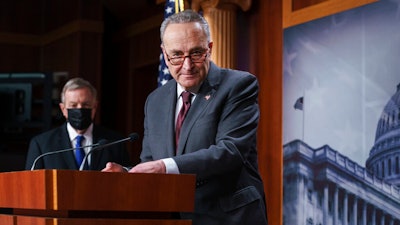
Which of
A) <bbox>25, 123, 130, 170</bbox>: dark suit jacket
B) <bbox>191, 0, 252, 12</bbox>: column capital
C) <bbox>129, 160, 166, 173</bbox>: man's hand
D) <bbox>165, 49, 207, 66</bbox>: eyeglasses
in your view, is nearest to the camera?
<bbox>129, 160, 166, 173</bbox>: man's hand

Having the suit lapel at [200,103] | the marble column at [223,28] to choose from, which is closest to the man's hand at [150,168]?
the suit lapel at [200,103]

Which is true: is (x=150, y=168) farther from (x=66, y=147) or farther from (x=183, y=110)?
(x=66, y=147)

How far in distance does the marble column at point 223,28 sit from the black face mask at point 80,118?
2.05 meters

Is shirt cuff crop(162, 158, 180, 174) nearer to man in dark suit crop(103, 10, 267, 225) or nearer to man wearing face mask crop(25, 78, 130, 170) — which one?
man in dark suit crop(103, 10, 267, 225)

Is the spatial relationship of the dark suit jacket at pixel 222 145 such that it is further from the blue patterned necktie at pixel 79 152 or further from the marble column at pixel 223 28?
the marble column at pixel 223 28

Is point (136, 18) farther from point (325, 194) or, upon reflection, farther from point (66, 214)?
point (66, 214)

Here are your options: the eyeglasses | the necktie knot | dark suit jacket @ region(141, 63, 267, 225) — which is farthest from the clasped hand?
the necktie knot

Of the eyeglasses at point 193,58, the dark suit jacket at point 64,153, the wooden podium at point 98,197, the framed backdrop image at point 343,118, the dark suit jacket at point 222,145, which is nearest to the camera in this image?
the wooden podium at point 98,197

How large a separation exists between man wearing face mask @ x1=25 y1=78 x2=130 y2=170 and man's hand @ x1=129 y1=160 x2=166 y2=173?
2176mm

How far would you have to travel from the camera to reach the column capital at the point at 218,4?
6.94 metres

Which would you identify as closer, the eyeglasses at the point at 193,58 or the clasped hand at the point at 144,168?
the clasped hand at the point at 144,168

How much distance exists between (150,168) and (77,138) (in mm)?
2464

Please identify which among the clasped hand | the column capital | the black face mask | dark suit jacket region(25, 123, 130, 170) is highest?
the column capital

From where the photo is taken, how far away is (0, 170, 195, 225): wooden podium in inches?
97.2
